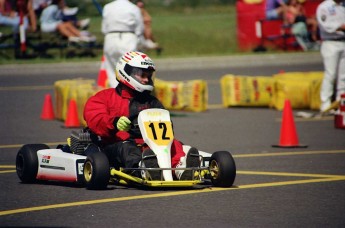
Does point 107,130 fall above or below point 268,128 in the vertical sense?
above

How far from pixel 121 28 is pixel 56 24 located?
10.4m

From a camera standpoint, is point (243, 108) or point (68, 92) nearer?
point (68, 92)

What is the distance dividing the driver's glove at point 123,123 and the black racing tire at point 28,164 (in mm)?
1002

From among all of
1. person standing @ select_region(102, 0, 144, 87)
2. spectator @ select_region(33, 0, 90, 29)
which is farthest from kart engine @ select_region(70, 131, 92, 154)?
spectator @ select_region(33, 0, 90, 29)

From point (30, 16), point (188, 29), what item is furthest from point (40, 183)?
point (188, 29)

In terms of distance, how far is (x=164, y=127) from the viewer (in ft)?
34.4

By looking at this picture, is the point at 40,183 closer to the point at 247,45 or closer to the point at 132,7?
the point at 132,7

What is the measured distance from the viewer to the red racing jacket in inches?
421

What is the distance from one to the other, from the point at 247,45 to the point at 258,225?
2242 cm

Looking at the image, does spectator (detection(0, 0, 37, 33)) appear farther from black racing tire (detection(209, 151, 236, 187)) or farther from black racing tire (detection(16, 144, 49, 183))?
black racing tire (detection(209, 151, 236, 187))

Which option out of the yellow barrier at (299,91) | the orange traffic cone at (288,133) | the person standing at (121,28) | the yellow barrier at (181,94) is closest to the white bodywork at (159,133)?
the orange traffic cone at (288,133)

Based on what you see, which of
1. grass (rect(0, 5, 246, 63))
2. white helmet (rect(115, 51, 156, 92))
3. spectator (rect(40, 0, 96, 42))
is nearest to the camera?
white helmet (rect(115, 51, 156, 92))

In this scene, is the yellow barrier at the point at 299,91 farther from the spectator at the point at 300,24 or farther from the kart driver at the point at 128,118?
the spectator at the point at 300,24

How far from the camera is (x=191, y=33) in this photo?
33.1m
